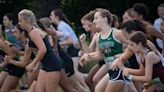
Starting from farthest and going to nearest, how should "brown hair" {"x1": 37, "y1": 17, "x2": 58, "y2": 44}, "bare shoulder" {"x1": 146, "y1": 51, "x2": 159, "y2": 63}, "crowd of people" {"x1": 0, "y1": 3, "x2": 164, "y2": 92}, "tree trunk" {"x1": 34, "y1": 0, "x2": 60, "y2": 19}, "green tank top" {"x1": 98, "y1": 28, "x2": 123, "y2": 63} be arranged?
"tree trunk" {"x1": 34, "y1": 0, "x2": 60, "y2": 19}, "brown hair" {"x1": 37, "y1": 17, "x2": 58, "y2": 44}, "green tank top" {"x1": 98, "y1": 28, "x2": 123, "y2": 63}, "crowd of people" {"x1": 0, "y1": 3, "x2": 164, "y2": 92}, "bare shoulder" {"x1": 146, "y1": 51, "x2": 159, "y2": 63}

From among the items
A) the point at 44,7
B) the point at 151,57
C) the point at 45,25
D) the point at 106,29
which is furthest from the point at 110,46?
the point at 44,7

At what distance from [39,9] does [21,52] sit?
12.4 m

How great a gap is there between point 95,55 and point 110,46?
0.51 meters

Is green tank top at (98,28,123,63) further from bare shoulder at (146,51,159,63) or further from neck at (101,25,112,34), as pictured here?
bare shoulder at (146,51,159,63)

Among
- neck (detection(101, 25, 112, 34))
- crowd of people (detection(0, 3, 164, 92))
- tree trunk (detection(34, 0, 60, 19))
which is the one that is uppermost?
neck (detection(101, 25, 112, 34))

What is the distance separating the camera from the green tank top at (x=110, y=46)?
9383 mm

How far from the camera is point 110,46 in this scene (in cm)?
940

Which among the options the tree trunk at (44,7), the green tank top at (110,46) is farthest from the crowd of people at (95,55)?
the tree trunk at (44,7)

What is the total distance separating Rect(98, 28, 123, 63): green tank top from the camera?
9.38 metres

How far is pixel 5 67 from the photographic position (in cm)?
1137

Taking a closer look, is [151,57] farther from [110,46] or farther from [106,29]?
[106,29]

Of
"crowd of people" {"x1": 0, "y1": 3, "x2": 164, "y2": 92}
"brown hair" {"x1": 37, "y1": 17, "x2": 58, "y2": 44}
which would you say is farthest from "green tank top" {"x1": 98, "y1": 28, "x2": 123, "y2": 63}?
"brown hair" {"x1": 37, "y1": 17, "x2": 58, "y2": 44}

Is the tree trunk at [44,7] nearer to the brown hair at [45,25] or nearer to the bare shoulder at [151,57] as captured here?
the brown hair at [45,25]

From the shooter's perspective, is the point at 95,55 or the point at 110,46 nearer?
the point at 110,46
